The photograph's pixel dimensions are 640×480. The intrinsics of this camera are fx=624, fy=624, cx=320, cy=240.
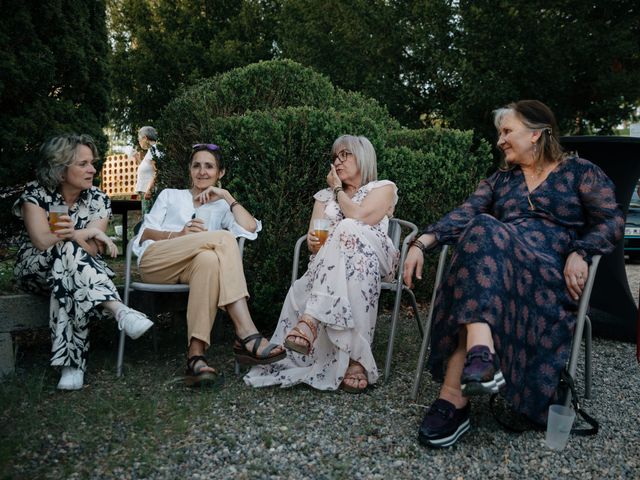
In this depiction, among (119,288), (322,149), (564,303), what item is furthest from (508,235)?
(119,288)

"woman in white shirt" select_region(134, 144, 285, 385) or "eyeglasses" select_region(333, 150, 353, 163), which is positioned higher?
"eyeglasses" select_region(333, 150, 353, 163)

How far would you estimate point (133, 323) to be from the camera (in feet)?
10.5

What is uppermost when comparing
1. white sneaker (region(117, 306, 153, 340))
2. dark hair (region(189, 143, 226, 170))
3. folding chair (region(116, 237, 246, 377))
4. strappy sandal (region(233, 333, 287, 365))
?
dark hair (region(189, 143, 226, 170))

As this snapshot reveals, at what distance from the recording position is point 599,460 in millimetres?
2457

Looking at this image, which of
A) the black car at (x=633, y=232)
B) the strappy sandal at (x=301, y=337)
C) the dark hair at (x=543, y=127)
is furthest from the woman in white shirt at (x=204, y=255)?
the black car at (x=633, y=232)

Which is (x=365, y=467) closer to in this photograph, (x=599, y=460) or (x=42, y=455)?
(x=599, y=460)

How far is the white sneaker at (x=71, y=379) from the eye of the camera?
10.6 ft

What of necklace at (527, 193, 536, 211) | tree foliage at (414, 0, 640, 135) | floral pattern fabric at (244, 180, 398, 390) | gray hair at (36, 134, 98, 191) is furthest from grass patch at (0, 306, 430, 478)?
tree foliage at (414, 0, 640, 135)

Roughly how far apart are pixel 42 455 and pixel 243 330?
3.85 feet

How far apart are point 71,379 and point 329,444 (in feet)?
4.93

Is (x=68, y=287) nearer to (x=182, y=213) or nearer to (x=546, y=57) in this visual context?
(x=182, y=213)

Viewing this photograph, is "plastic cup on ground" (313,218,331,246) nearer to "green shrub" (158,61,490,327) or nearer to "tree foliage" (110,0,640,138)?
"green shrub" (158,61,490,327)

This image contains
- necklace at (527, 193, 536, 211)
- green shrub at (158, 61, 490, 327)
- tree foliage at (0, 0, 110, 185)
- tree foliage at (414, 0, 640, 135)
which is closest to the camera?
necklace at (527, 193, 536, 211)

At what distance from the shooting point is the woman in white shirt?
329 centimetres
